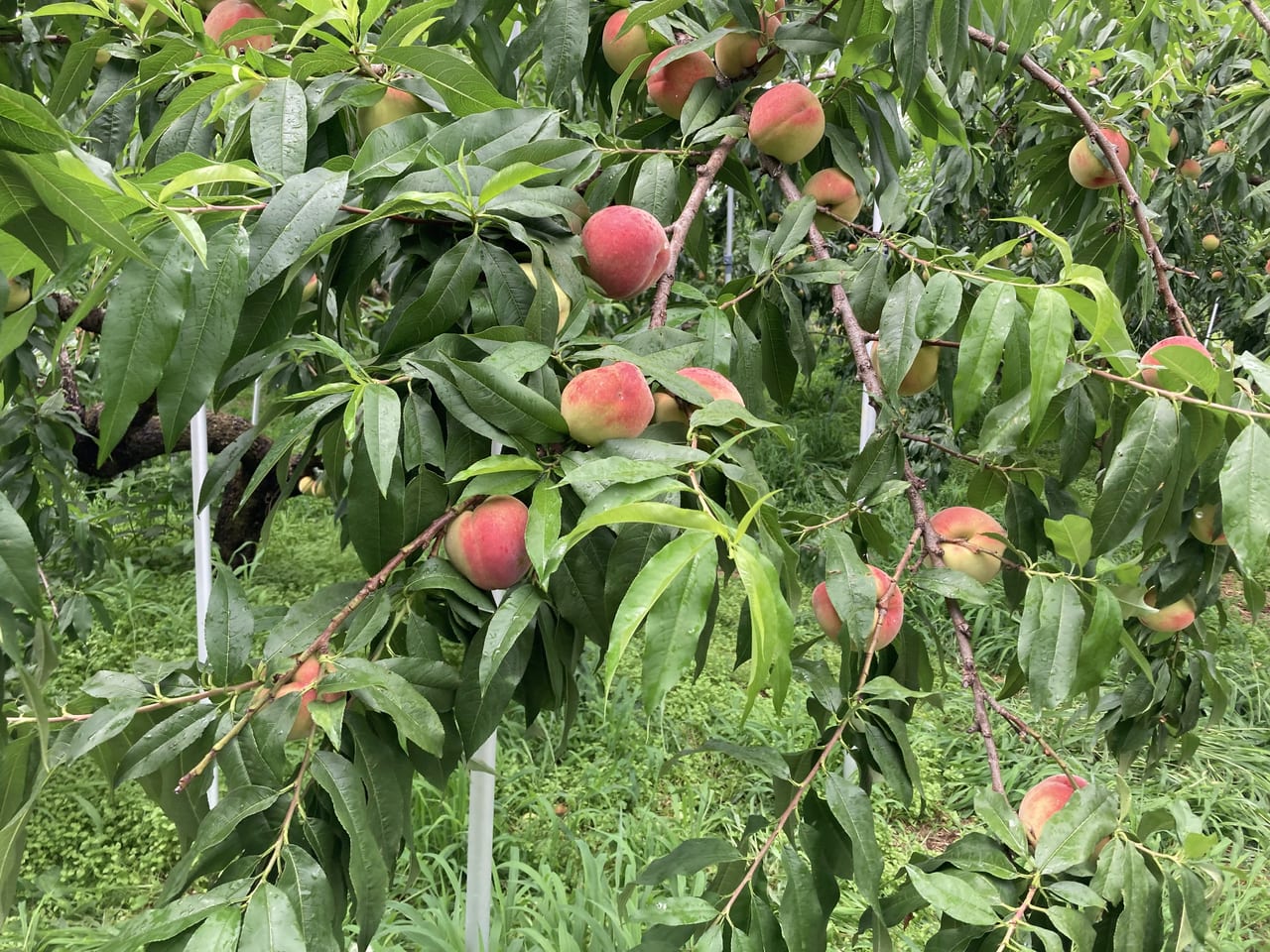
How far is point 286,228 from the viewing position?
1.63ft

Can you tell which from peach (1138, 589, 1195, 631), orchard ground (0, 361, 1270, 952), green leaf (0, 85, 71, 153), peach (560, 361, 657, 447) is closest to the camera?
green leaf (0, 85, 71, 153)

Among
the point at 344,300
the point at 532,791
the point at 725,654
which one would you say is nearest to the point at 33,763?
the point at 344,300

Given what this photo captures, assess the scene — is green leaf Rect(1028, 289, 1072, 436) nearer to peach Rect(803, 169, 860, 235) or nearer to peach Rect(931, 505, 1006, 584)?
peach Rect(931, 505, 1006, 584)

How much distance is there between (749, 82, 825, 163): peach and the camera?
832 millimetres

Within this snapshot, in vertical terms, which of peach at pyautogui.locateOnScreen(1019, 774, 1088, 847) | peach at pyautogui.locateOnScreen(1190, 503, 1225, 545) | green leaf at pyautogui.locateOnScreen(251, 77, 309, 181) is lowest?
peach at pyautogui.locateOnScreen(1019, 774, 1088, 847)

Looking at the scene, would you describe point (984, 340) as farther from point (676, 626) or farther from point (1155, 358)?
point (676, 626)

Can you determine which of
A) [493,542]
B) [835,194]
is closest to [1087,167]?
[835,194]

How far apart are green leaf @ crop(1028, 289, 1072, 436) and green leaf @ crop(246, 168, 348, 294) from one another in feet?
1.52

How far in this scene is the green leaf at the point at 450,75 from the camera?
24.0 inches

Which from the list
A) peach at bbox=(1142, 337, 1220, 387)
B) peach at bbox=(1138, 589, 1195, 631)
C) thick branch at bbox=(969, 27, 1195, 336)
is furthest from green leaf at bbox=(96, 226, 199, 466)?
peach at bbox=(1138, 589, 1195, 631)

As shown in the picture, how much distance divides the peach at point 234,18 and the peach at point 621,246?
15.1 inches

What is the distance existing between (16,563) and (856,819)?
0.50 m

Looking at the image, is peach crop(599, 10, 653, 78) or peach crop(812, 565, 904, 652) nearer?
peach crop(812, 565, 904, 652)

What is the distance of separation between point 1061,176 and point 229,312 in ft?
3.68
